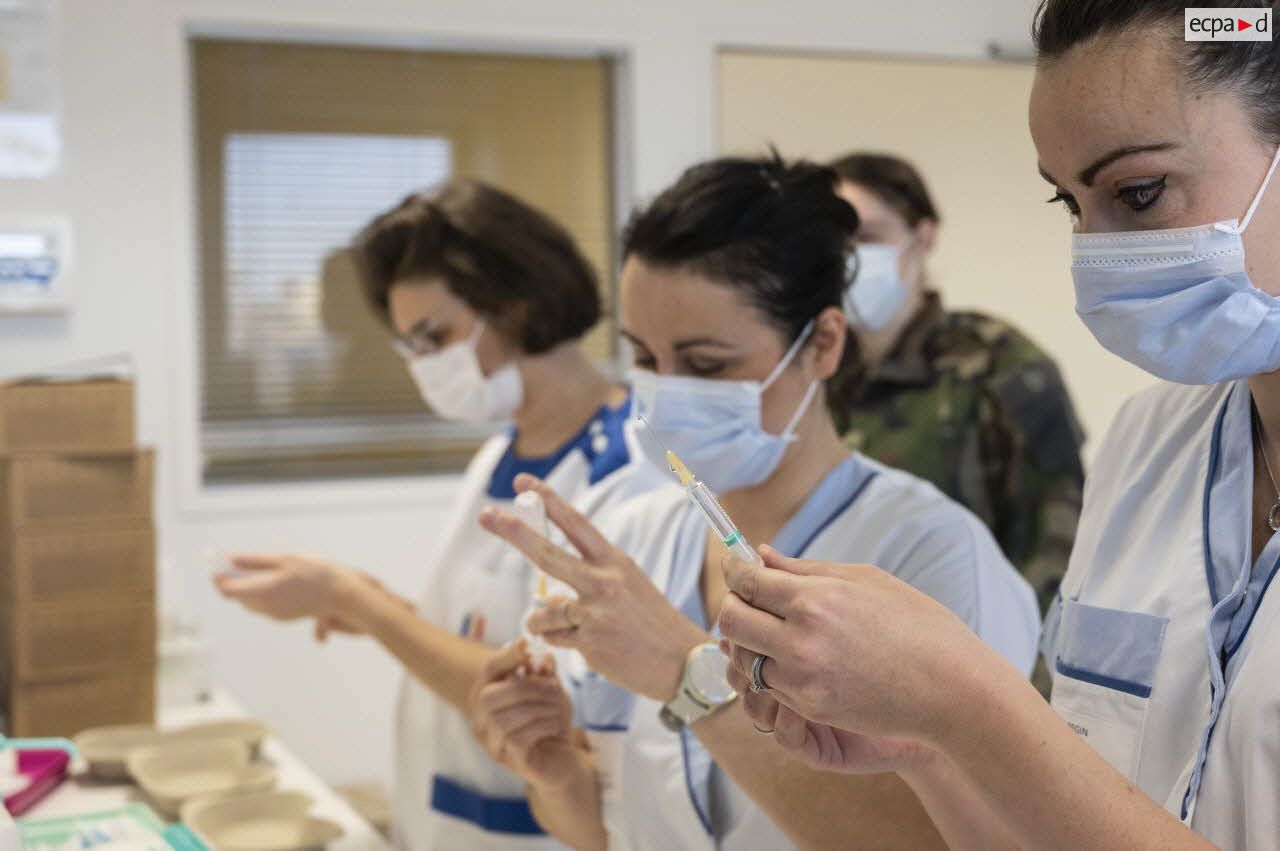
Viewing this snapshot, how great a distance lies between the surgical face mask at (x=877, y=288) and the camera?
261cm

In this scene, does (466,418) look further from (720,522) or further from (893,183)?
(720,522)

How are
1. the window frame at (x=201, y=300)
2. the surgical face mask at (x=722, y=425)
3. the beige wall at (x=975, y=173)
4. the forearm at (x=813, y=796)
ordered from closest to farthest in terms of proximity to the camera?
the forearm at (x=813, y=796), the surgical face mask at (x=722, y=425), the window frame at (x=201, y=300), the beige wall at (x=975, y=173)

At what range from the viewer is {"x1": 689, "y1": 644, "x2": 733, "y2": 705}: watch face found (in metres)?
Result: 1.23

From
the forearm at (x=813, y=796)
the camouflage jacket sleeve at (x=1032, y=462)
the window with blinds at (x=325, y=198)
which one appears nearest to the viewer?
the forearm at (x=813, y=796)

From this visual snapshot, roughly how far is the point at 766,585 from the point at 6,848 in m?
0.74

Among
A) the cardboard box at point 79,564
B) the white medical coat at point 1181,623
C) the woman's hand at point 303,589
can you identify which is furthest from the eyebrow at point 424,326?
the white medical coat at point 1181,623

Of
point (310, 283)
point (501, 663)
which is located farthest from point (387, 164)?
point (501, 663)

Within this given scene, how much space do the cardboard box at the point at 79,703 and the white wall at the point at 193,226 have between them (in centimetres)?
134

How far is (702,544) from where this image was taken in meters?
1.56

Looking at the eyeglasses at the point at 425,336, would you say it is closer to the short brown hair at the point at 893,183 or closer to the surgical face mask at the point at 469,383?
the surgical face mask at the point at 469,383

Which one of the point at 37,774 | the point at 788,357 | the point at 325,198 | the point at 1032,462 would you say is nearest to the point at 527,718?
the point at 788,357

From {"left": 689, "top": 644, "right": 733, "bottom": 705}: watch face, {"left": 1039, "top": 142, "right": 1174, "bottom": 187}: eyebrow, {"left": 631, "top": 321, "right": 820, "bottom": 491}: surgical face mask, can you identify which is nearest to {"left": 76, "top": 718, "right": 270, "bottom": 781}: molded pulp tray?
{"left": 631, "top": 321, "right": 820, "bottom": 491}: surgical face mask

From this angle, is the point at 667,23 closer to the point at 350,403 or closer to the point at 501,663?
the point at 350,403

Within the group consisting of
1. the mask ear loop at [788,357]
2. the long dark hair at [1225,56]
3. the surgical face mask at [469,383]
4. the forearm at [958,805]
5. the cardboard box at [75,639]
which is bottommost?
the cardboard box at [75,639]
